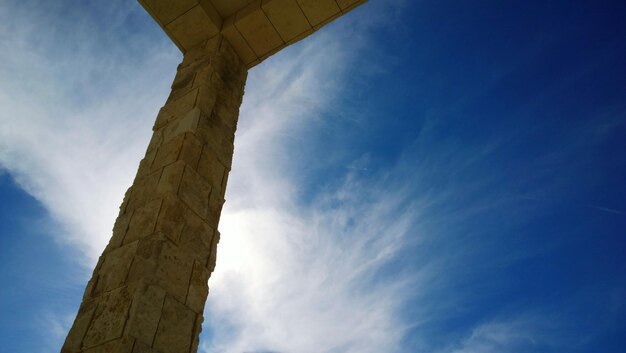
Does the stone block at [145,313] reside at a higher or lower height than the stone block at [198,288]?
lower

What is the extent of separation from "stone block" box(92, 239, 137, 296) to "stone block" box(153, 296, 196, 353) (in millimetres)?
325

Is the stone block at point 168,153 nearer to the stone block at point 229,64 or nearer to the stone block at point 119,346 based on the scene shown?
the stone block at point 229,64

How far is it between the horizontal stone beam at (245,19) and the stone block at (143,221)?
246 cm

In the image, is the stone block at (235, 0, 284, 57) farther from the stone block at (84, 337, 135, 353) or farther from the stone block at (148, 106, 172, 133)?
the stone block at (84, 337, 135, 353)

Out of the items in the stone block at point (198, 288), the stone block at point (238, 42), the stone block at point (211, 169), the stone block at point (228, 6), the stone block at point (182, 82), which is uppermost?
the stone block at point (228, 6)

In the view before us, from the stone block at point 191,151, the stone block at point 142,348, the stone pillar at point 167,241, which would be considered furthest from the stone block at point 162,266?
the stone block at point 191,151

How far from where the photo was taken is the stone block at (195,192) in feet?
9.00

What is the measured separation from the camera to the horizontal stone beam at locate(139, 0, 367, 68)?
4.20 m

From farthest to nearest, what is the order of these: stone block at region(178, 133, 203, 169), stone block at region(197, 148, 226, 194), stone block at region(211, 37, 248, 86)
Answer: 1. stone block at region(211, 37, 248, 86)
2. stone block at region(197, 148, 226, 194)
3. stone block at region(178, 133, 203, 169)

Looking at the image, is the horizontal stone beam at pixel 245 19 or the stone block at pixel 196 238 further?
the horizontal stone beam at pixel 245 19

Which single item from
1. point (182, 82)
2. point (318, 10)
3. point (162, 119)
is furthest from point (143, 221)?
point (318, 10)

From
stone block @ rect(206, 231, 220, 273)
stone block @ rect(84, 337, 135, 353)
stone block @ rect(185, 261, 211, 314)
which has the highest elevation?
stone block @ rect(206, 231, 220, 273)

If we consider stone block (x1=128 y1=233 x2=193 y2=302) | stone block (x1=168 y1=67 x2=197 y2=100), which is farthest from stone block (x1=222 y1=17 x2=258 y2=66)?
stone block (x1=128 y1=233 x2=193 y2=302)

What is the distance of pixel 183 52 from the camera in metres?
4.52
